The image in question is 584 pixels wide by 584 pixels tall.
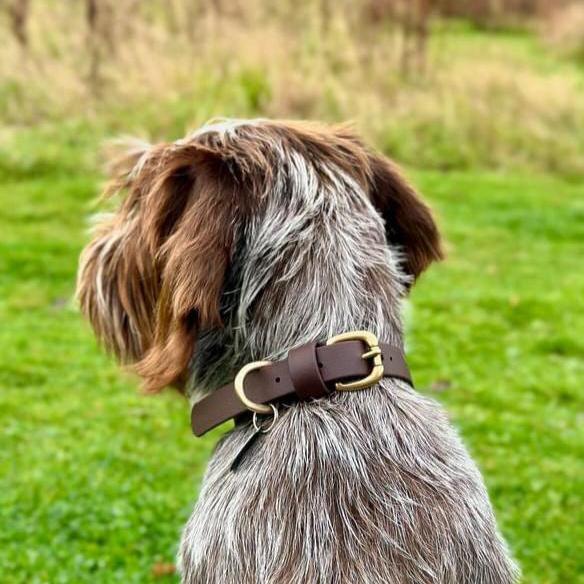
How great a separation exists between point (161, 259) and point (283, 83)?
9886mm

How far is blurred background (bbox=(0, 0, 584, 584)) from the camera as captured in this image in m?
4.17

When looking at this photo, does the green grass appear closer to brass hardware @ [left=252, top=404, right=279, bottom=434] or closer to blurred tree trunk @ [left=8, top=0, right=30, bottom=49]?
brass hardware @ [left=252, top=404, right=279, bottom=434]

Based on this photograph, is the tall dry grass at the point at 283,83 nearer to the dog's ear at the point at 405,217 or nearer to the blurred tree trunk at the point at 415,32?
the blurred tree trunk at the point at 415,32

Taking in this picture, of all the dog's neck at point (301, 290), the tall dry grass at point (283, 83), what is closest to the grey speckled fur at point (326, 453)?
the dog's neck at point (301, 290)

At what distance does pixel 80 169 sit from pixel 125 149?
7.62 m

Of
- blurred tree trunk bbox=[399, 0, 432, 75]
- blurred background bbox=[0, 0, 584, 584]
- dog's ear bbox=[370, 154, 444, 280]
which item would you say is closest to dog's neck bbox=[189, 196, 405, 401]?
dog's ear bbox=[370, 154, 444, 280]

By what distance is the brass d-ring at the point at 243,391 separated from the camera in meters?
2.03

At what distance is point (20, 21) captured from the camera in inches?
442

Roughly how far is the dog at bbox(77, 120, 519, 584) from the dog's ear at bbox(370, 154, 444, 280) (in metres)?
0.06

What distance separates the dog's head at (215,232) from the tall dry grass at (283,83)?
8.58 metres

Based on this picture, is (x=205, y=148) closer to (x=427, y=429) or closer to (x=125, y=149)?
(x=125, y=149)

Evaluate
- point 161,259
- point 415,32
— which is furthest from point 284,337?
point 415,32

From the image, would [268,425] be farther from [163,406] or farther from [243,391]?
[163,406]

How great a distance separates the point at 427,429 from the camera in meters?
2.08
